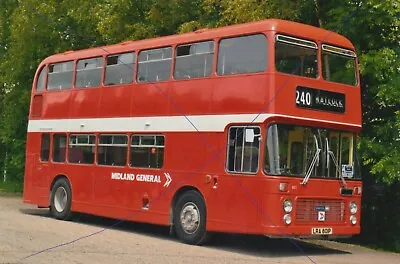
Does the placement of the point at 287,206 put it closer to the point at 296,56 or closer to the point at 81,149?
the point at 296,56

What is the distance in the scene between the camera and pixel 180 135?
1463 centimetres

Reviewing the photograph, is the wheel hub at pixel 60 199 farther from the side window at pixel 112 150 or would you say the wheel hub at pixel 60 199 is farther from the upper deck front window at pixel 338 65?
the upper deck front window at pixel 338 65

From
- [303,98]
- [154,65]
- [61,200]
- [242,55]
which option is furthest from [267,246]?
[61,200]

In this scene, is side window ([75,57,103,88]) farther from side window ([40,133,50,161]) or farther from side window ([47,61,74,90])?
side window ([40,133,50,161])

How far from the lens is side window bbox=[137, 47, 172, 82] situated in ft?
50.0

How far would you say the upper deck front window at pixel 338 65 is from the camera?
539 inches

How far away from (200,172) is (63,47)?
1437 centimetres

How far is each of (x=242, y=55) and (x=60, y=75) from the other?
7216mm

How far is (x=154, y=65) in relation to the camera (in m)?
15.6

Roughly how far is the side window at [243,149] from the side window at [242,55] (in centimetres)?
114

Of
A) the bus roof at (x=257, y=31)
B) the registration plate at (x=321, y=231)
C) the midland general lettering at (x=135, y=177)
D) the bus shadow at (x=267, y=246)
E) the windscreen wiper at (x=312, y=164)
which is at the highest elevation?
the bus roof at (x=257, y=31)

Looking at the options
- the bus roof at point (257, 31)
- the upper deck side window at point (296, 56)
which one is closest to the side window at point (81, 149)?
the bus roof at point (257, 31)

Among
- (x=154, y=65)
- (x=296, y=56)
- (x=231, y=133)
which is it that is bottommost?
(x=231, y=133)

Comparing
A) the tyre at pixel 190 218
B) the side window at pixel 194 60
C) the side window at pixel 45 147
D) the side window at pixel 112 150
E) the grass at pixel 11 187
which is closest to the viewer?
the tyre at pixel 190 218
